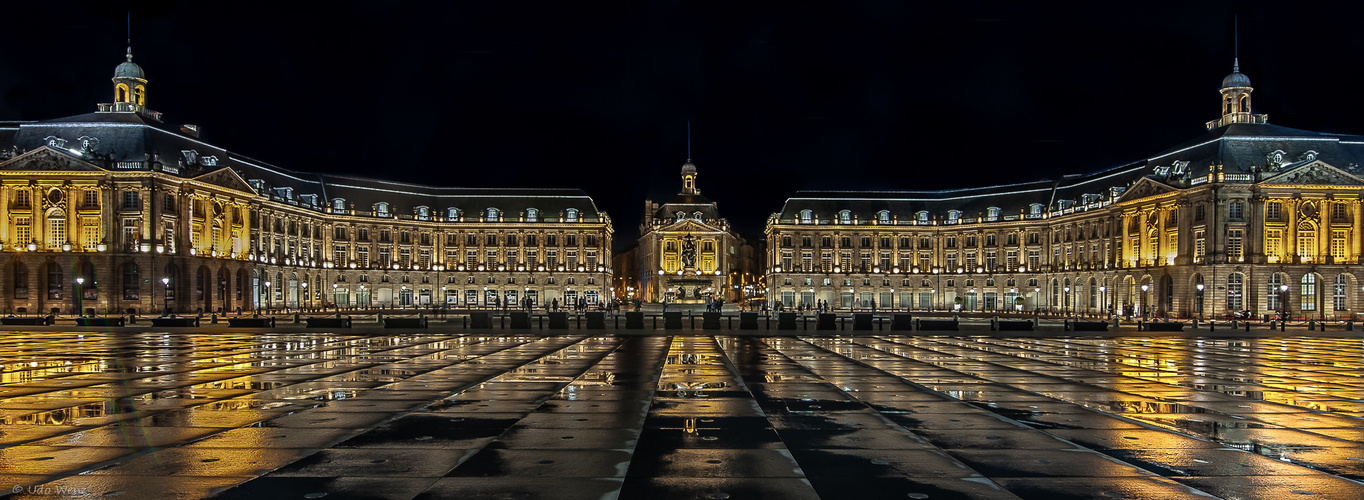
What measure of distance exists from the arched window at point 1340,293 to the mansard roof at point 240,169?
9140cm

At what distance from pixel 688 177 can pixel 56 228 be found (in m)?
88.9

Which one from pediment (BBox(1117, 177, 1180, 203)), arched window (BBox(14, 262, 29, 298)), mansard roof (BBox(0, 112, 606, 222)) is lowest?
arched window (BBox(14, 262, 29, 298))

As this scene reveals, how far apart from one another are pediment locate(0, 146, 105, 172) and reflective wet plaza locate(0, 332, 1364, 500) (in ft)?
206

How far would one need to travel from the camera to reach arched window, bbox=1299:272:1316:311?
83.6 m

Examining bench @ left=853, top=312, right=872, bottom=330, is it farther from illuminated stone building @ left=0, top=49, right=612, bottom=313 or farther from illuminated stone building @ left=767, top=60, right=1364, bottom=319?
illuminated stone building @ left=0, top=49, right=612, bottom=313

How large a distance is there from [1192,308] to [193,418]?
299 feet

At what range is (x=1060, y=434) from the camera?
14.2 m

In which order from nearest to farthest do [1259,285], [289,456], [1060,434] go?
[289,456]
[1060,434]
[1259,285]

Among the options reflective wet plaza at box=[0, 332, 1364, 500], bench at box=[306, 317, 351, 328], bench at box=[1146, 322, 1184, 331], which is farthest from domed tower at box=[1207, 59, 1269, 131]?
bench at box=[306, 317, 351, 328]

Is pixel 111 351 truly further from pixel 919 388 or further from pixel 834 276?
pixel 834 276

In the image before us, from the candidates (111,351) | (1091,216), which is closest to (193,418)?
(111,351)

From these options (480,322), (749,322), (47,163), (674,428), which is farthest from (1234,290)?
(47,163)

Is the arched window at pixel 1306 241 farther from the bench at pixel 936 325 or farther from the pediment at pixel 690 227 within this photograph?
the pediment at pixel 690 227

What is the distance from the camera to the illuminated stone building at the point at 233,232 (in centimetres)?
8150
